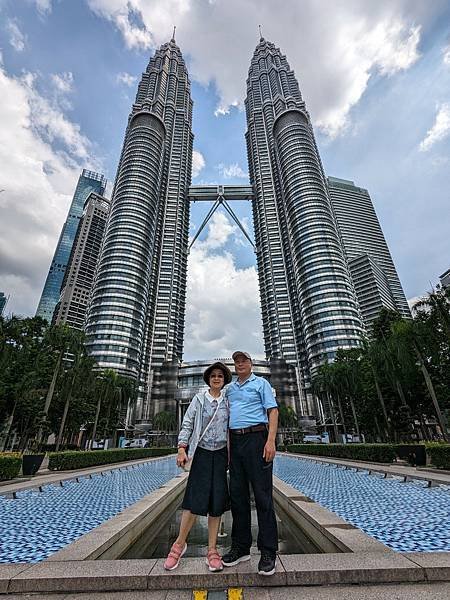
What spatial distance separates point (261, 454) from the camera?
2982 millimetres

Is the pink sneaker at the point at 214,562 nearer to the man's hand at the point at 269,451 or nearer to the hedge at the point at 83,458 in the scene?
the man's hand at the point at 269,451

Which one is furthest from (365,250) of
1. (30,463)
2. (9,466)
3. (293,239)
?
(9,466)

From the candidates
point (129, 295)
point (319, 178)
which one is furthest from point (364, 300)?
point (129, 295)

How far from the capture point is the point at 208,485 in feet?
9.78

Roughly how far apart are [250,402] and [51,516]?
18.6 ft

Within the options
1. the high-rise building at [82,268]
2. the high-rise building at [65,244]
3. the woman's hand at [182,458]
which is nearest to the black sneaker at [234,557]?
the woman's hand at [182,458]

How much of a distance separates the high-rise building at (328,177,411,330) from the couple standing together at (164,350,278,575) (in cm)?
12095

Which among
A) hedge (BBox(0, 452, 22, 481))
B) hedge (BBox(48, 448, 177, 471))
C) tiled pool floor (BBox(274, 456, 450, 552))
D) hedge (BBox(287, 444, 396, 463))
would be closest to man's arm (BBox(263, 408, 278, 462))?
tiled pool floor (BBox(274, 456, 450, 552))

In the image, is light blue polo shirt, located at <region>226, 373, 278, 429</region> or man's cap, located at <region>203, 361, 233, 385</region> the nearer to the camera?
light blue polo shirt, located at <region>226, 373, 278, 429</region>

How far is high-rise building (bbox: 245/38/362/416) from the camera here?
83125 mm

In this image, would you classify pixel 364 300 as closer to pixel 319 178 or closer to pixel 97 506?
pixel 319 178

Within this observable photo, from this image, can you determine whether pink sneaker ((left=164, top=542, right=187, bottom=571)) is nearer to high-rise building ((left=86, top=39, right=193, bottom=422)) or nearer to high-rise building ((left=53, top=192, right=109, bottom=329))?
high-rise building ((left=86, top=39, right=193, bottom=422))

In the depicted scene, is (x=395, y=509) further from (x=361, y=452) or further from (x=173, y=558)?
(x=361, y=452)

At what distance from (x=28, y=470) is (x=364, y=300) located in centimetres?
12047
